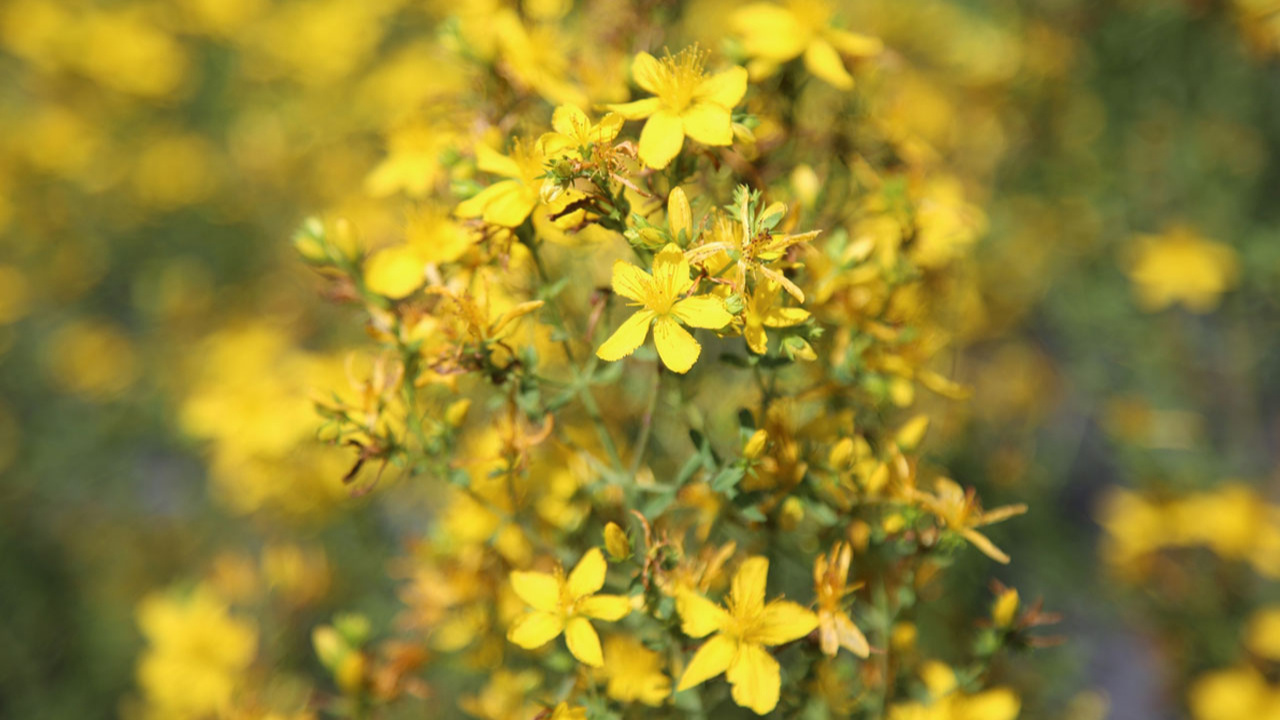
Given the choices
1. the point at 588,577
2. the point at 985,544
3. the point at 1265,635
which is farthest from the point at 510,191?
the point at 1265,635

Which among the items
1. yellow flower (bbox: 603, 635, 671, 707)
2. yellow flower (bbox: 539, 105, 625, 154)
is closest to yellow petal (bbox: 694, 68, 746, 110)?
yellow flower (bbox: 539, 105, 625, 154)

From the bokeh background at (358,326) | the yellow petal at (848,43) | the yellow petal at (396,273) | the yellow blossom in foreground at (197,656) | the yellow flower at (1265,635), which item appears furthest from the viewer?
the bokeh background at (358,326)

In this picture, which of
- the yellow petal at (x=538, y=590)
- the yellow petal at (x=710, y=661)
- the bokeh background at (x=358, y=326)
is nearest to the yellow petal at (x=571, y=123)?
the bokeh background at (x=358, y=326)

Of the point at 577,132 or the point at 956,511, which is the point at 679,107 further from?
the point at 956,511

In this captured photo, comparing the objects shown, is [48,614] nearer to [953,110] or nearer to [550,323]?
[550,323]

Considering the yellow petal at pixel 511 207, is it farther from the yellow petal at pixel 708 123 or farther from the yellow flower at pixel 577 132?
the yellow petal at pixel 708 123
